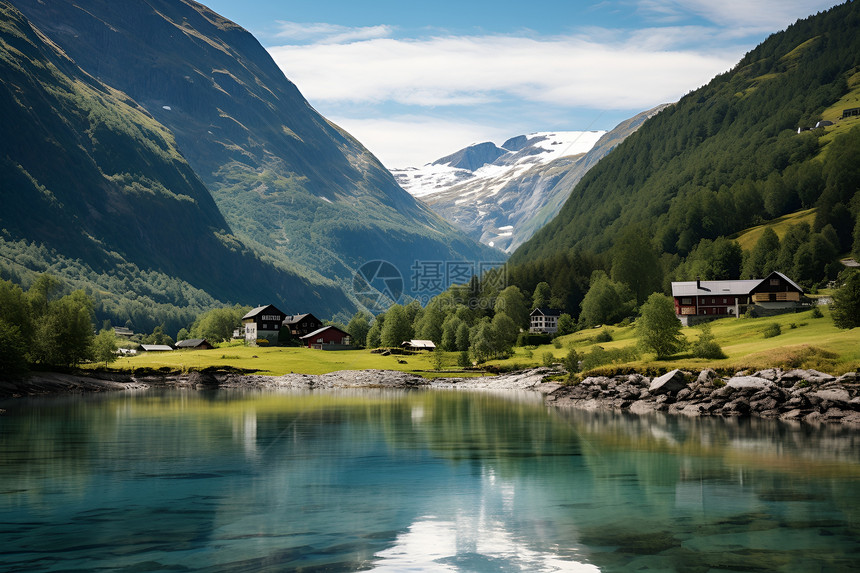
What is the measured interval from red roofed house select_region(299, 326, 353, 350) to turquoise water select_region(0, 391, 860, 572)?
410ft

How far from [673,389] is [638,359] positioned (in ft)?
73.1

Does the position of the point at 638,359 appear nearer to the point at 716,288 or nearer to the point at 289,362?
the point at 716,288

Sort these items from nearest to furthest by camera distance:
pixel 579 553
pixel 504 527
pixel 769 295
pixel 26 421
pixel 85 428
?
pixel 579 553, pixel 504 527, pixel 85 428, pixel 26 421, pixel 769 295

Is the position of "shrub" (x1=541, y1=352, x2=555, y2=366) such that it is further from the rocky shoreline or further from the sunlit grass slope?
the rocky shoreline

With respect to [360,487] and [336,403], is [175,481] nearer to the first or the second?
[360,487]

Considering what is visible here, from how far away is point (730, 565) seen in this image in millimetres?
22609

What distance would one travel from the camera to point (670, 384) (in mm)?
73000

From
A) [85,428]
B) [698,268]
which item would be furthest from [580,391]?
[698,268]

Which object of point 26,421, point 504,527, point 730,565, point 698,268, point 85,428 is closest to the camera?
point 730,565

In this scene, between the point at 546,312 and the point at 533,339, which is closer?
the point at 533,339

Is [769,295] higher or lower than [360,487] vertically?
higher

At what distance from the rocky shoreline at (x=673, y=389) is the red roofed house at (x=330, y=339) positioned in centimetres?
6224

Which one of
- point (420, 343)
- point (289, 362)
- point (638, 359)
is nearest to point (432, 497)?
point (638, 359)

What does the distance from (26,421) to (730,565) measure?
5797cm
